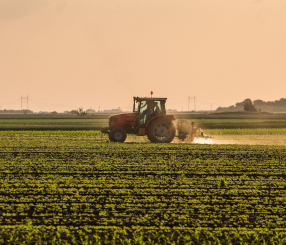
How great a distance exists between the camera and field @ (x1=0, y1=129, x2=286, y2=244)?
6.41m

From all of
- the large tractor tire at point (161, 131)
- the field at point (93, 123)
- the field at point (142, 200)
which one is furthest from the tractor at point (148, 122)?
the field at point (93, 123)

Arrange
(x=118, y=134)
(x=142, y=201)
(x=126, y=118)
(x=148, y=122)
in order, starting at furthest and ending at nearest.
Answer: (x=118, y=134)
(x=126, y=118)
(x=148, y=122)
(x=142, y=201)

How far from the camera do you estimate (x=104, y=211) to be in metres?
7.52

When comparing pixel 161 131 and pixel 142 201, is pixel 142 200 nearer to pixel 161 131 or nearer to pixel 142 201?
pixel 142 201

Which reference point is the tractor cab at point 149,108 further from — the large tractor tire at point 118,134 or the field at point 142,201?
the field at point 142,201

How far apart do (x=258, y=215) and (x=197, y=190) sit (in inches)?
81.9

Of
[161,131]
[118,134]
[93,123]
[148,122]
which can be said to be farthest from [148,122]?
[93,123]

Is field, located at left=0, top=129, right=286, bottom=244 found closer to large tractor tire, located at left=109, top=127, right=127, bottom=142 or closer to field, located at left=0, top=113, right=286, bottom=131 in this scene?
large tractor tire, located at left=109, top=127, right=127, bottom=142

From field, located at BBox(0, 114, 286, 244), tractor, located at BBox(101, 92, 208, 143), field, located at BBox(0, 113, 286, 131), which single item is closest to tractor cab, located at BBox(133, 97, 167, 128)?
tractor, located at BBox(101, 92, 208, 143)

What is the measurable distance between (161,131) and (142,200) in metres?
11.7

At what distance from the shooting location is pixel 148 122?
19516 millimetres

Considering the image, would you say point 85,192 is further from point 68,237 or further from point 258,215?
point 258,215

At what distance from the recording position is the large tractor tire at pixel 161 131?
19656 mm

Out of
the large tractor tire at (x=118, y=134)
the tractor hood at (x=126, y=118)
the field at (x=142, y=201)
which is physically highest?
the tractor hood at (x=126, y=118)
